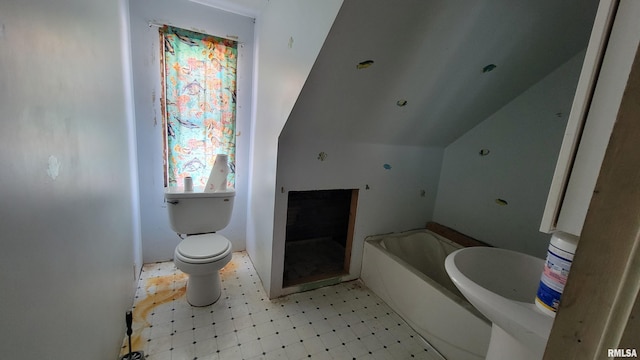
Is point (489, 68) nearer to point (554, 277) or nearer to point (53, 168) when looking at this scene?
point (554, 277)

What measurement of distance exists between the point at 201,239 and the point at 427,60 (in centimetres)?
202

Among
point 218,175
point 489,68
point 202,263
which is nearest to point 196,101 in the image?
point 218,175

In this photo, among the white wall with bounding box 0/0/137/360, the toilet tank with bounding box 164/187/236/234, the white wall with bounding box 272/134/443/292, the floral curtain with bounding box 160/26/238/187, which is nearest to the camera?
Answer: the white wall with bounding box 0/0/137/360

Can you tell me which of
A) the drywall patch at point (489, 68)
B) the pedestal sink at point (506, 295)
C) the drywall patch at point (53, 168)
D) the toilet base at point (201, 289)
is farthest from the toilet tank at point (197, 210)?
the drywall patch at point (489, 68)

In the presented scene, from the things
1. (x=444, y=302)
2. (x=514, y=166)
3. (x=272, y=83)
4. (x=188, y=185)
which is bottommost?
(x=444, y=302)

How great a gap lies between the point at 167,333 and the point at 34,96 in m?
1.51

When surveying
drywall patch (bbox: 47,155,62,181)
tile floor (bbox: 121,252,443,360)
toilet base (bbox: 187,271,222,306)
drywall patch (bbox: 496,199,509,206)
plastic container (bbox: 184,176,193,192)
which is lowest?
tile floor (bbox: 121,252,443,360)

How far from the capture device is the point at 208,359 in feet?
4.50

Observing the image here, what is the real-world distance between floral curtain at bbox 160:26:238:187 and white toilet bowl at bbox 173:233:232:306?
2.17ft

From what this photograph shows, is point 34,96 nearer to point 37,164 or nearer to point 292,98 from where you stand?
point 37,164

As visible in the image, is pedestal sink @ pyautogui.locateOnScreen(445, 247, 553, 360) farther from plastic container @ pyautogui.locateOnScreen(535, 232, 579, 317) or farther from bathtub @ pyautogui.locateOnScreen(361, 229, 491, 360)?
bathtub @ pyautogui.locateOnScreen(361, 229, 491, 360)

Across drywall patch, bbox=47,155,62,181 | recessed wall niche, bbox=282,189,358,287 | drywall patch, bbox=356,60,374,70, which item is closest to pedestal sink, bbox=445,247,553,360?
drywall patch, bbox=356,60,374,70

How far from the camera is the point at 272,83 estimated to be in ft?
5.93

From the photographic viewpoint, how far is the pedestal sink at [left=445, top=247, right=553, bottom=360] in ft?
2.05
